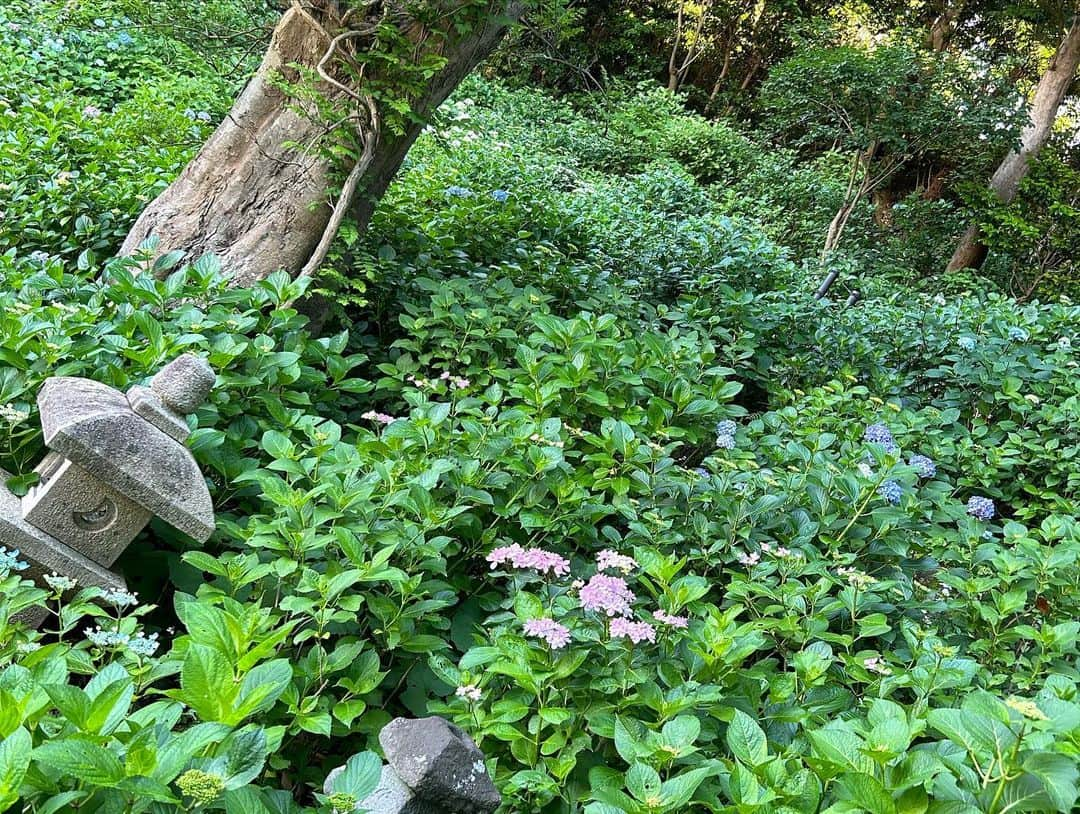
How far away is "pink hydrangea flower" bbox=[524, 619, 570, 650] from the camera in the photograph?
4.60 ft

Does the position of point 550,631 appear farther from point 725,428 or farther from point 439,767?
point 725,428

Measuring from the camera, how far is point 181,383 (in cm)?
165

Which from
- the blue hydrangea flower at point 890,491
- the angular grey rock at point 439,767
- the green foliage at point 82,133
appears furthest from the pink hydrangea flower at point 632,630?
the green foliage at point 82,133

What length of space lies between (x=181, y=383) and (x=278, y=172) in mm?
1715

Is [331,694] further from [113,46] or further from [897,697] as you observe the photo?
[113,46]

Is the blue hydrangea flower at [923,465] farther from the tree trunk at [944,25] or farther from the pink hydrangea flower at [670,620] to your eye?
the tree trunk at [944,25]

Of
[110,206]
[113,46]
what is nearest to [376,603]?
[110,206]

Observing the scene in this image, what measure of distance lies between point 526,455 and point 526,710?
0.78 m

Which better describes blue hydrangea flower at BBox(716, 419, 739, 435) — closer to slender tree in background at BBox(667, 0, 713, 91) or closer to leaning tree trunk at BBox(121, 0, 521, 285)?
leaning tree trunk at BBox(121, 0, 521, 285)

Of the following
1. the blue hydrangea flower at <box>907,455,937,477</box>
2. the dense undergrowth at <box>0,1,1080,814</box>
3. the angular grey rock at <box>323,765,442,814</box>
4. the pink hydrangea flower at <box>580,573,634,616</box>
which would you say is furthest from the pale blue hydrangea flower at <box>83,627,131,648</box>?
the blue hydrangea flower at <box>907,455,937,477</box>

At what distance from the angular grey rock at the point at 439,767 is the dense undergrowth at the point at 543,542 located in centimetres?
8

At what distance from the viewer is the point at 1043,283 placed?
8992 mm

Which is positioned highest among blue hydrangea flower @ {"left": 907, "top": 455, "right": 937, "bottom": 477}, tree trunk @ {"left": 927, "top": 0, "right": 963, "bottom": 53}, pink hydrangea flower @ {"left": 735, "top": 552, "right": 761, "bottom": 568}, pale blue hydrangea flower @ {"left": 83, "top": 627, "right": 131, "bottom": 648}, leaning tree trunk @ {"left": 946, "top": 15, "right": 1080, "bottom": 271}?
tree trunk @ {"left": 927, "top": 0, "right": 963, "bottom": 53}

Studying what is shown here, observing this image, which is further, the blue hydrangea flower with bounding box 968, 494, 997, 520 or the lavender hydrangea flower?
the blue hydrangea flower with bounding box 968, 494, 997, 520
